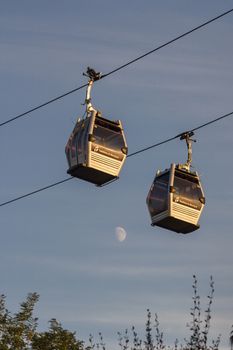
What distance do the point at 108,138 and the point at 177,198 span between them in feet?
8.32

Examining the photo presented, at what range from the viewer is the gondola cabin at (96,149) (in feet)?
90.1

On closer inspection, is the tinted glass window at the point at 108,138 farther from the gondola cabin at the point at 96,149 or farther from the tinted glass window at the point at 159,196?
the tinted glass window at the point at 159,196

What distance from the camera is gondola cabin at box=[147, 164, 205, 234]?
28.7 metres

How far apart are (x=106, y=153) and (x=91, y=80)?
1938 mm

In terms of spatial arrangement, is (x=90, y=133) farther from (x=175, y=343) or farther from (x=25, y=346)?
(x=25, y=346)

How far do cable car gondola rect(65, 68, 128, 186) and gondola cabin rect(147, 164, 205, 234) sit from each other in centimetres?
171

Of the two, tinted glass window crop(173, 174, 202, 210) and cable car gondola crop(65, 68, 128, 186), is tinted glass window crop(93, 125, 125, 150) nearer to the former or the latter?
cable car gondola crop(65, 68, 128, 186)

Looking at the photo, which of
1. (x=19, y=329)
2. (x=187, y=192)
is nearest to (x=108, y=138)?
(x=187, y=192)

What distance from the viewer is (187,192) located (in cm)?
2980

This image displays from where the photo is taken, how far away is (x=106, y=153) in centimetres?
2827

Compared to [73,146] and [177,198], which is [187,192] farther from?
[73,146]

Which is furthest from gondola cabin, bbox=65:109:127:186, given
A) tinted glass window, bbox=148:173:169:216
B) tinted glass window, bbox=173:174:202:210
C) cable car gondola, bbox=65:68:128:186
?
tinted glass window, bbox=173:174:202:210

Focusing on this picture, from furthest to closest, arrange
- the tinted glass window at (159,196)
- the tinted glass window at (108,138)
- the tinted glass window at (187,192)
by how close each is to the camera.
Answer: the tinted glass window at (187,192), the tinted glass window at (159,196), the tinted glass window at (108,138)

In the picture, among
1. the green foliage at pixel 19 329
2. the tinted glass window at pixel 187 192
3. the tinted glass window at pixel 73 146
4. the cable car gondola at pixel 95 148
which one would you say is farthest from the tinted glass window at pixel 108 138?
the green foliage at pixel 19 329
